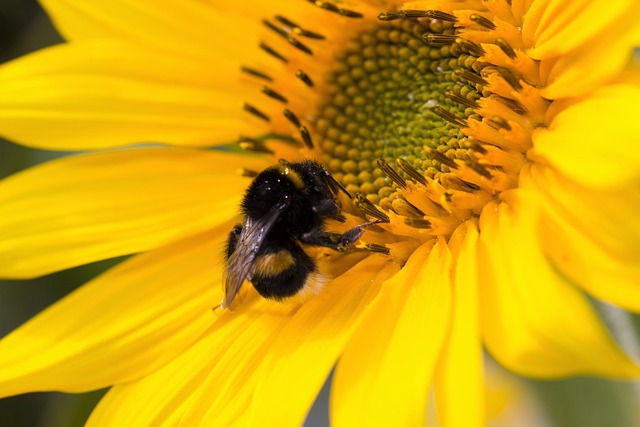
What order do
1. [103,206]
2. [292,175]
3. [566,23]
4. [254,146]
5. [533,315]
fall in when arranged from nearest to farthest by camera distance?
[533,315]
[566,23]
[292,175]
[103,206]
[254,146]

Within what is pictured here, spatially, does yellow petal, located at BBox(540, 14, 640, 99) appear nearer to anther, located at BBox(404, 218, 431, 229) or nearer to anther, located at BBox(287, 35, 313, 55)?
anther, located at BBox(404, 218, 431, 229)

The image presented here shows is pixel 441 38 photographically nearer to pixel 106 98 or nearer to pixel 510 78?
pixel 510 78

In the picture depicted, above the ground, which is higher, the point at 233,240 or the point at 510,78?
the point at 510,78

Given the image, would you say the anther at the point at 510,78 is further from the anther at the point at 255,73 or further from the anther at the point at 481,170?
the anther at the point at 255,73

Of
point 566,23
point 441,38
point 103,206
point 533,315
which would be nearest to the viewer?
point 533,315

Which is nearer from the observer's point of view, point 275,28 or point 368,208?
point 368,208

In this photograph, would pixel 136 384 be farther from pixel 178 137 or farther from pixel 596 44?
pixel 596 44

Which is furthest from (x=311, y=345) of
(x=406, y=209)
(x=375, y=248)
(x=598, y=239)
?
(x=598, y=239)

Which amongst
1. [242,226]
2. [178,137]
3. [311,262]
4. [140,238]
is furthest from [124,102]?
[311,262]
